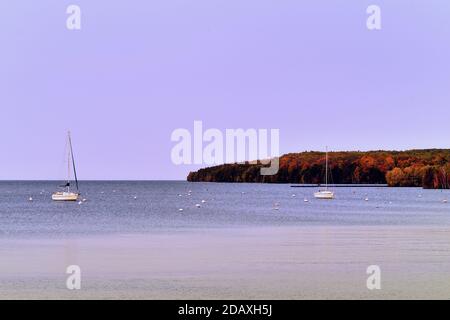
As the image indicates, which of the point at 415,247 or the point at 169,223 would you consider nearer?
the point at 415,247

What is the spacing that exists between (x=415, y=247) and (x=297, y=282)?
14.4 m

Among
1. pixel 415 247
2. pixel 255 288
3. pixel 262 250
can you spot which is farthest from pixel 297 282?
pixel 415 247

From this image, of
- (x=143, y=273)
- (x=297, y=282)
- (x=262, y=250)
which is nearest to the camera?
(x=297, y=282)

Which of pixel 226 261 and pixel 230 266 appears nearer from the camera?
pixel 230 266

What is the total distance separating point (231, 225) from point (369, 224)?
1100cm

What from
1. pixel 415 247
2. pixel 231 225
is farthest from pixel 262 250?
pixel 231 225

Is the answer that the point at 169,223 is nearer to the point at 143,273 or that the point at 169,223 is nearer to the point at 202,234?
the point at 202,234

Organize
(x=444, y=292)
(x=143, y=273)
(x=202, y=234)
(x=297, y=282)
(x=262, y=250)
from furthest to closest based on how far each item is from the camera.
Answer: (x=202, y=234) → (x=262, y=250) → (x=143, y=273) → (x=297, y=282) → (x=444, y=292)

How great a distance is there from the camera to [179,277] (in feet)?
98.8
